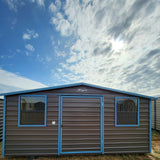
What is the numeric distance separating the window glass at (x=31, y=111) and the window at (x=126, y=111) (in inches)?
122

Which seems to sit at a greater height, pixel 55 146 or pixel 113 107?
pixel 113 107

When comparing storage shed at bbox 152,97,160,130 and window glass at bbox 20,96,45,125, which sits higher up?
window glass at bbox 20,96,45,125

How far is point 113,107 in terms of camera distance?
3.77 meters

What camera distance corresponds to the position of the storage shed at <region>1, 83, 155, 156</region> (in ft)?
11.4

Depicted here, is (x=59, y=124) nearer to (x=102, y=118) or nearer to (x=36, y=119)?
(x=36, y=119)

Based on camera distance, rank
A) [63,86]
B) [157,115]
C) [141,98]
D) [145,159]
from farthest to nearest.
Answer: [157,115] < [141,98] < [63,86] < [145,159]

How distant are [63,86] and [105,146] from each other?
3010mm

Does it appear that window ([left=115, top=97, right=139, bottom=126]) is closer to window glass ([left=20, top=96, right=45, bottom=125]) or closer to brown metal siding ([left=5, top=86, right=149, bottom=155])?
brown metal siding ([left=5, top=86, right=149, bottom=155])

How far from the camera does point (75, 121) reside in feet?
11.9

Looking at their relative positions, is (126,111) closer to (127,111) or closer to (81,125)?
(127,111)

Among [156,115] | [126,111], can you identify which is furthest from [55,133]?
[156,115]

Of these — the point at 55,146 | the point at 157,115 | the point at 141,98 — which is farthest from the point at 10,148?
the point at 157,115

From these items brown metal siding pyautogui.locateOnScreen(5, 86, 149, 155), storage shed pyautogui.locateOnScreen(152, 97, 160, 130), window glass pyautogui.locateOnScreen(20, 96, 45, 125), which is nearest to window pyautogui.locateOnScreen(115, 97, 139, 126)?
brown metal siding pyautogui.locateOnScreen(5, 86, 149, 155)

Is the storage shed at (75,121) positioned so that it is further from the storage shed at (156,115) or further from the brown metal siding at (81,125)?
the storage shed at (156,115)
